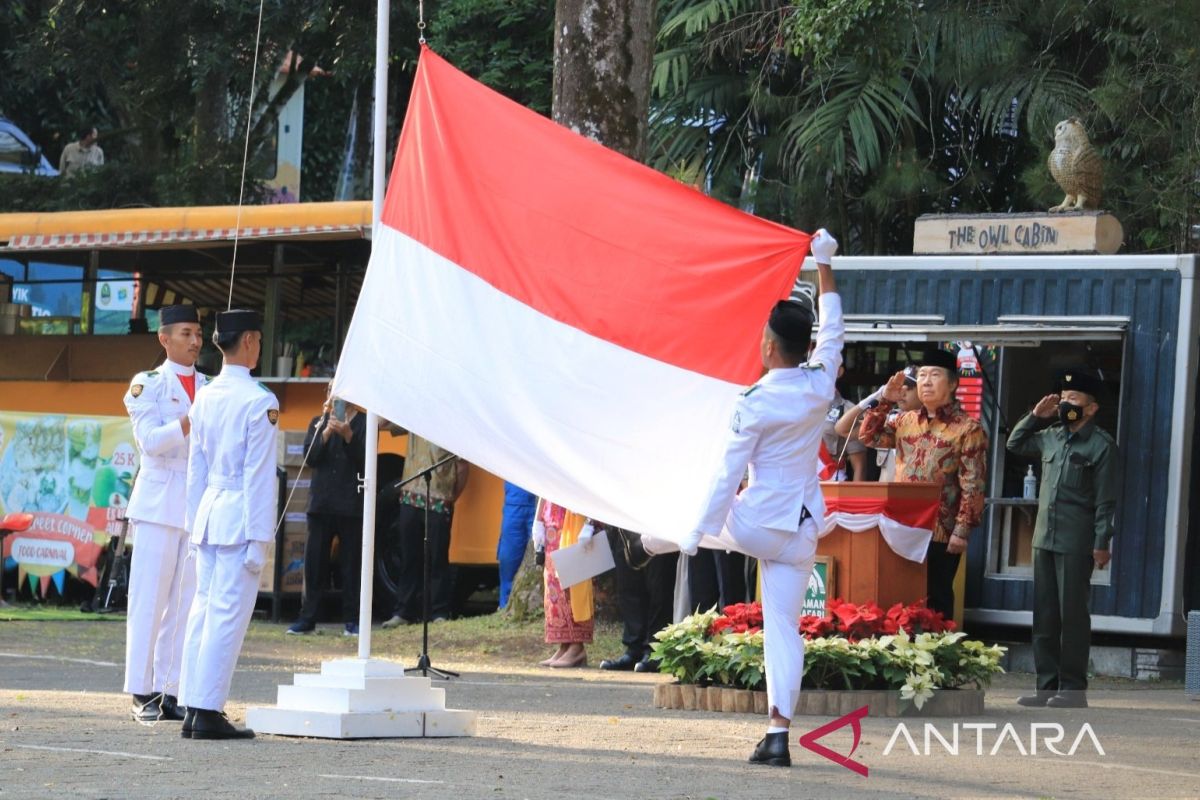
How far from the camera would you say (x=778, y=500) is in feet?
27.6

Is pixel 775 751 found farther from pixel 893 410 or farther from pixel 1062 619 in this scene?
pixel 893 410

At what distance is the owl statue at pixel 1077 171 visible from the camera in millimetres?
15211

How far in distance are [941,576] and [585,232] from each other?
537 cm

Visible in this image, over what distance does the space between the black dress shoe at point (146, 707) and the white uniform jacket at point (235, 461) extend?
111 centimetres

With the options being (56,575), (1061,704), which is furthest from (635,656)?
(56,575)

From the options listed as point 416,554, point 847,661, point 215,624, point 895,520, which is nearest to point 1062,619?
point 895,520

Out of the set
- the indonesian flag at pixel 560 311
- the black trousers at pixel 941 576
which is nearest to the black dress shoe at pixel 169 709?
the indonesian flag at pixel 560 311

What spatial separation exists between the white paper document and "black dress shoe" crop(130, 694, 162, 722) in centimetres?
392

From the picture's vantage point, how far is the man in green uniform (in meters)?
12.1

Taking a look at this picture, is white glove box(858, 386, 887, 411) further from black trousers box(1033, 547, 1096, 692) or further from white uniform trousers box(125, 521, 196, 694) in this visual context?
white uniform trousers box(125, 521, 196, 694)

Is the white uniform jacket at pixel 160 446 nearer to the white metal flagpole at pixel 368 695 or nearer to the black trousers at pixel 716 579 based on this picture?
the white metal flagpole at pixel 368 695

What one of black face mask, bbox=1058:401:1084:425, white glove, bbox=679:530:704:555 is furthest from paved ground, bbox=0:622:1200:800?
black face mask, bbox=1058:401:1084:425

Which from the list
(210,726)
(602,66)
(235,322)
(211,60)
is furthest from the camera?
(211,60)

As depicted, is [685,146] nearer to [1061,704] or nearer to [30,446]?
[30,446]
